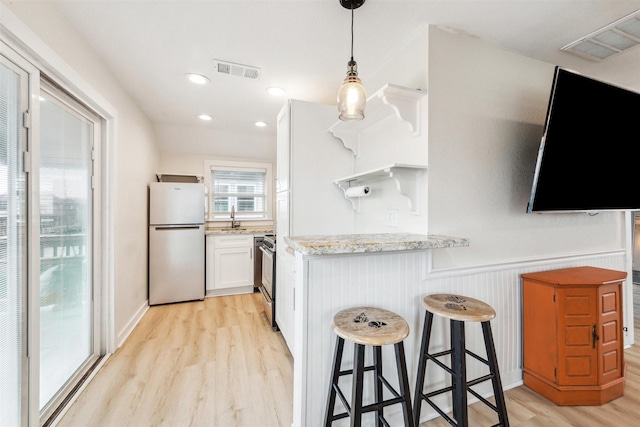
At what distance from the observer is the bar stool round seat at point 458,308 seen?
1237 millimetres

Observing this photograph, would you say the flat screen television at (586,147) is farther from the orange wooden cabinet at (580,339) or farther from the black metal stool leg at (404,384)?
the black metal stool leg at (404,384)

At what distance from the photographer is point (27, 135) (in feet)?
4.33

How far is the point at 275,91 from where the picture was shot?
2.61m

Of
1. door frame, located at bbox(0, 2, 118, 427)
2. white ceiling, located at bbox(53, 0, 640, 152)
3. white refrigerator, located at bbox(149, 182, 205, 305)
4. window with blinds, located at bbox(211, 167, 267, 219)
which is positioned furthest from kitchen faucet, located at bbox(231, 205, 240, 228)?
white ceiling, located at bbox(53, 0, 640, 152)

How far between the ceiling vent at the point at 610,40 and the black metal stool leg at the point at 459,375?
2081mm

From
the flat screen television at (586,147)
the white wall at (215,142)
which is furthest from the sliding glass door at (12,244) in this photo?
the flat screen television at (586,147)

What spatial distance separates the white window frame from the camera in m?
4.14

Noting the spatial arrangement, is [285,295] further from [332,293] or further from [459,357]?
[459,357]

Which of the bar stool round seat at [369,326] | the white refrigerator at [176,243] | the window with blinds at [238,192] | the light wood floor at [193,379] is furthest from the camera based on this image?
the window with blinds at [238,192]

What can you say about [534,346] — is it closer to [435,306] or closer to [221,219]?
[435,306]

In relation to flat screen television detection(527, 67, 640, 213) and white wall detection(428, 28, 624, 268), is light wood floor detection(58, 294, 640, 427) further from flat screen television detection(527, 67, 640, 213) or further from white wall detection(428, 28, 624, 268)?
flat screen television detection(527, 67, 640, 213)

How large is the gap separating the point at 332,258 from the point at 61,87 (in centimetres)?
199

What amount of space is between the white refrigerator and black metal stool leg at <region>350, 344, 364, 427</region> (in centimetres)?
298

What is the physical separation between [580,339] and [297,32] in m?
2.67
